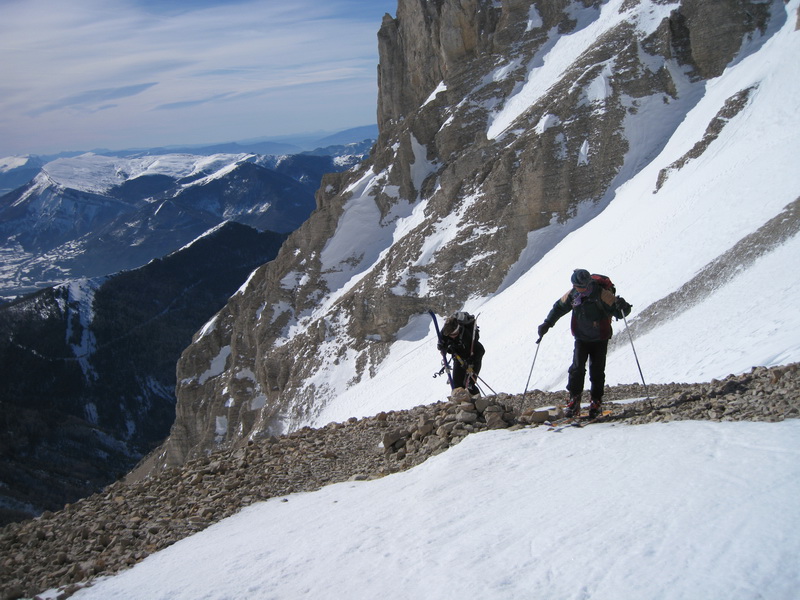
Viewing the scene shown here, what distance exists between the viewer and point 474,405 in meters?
8.49

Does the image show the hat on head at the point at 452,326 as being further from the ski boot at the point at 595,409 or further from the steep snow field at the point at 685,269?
the steep snow field at the point at 685,269

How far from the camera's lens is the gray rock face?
39000 mm

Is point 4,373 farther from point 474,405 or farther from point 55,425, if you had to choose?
point 474,405

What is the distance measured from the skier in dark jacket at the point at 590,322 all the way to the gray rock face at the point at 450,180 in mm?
31452

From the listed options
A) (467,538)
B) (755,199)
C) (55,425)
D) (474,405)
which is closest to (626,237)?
(755,199)

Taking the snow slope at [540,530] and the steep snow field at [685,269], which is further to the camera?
the steep snow field at [685,269]

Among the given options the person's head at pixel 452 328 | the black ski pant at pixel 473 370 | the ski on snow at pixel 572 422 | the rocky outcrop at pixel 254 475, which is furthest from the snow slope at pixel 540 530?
the person's head at pixel 452 328

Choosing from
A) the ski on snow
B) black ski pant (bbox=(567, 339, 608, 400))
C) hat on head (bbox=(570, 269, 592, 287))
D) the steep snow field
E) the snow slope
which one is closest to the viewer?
the snow slope

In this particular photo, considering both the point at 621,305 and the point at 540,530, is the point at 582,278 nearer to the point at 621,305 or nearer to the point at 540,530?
the point at 621,305

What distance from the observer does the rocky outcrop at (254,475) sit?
663 centimetres

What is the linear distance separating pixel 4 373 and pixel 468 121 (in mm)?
108223

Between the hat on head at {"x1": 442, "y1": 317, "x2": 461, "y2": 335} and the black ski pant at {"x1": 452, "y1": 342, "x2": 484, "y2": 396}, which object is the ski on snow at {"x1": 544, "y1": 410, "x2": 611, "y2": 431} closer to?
the black ski pant at {"x1": 452, "y1": 342, "x2": 484, "y2": 396}

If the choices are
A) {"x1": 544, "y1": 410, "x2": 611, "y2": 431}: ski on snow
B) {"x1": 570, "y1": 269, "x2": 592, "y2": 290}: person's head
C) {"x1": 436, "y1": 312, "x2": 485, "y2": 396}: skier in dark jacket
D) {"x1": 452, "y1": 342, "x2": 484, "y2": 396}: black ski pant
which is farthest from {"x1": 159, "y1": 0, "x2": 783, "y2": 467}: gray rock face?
{"x1": 544, "y1": 410, "x2": 611, "y2": 431}: ski on snow

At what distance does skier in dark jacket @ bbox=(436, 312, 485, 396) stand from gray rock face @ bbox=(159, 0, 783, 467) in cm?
2898
